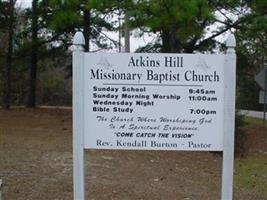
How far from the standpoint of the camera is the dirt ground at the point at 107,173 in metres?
8.48

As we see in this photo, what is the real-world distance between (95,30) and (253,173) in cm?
1419

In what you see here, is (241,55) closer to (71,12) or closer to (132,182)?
(71,12)

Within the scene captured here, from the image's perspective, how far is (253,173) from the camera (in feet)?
38.3

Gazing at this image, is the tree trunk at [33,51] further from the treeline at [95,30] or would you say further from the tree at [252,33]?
the tree at [252,33]

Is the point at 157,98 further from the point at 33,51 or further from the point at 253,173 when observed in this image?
the point at 33,51

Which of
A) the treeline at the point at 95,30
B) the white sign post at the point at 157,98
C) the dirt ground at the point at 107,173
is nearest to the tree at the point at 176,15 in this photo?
the treeline at the point at 95,30

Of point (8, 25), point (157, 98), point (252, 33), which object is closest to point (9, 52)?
point (8, 25)

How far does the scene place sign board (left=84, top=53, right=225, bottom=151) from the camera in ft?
19.4

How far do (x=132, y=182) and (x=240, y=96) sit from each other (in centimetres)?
3240

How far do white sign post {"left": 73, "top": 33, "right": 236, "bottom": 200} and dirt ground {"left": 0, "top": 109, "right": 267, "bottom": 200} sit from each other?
2.46 metres

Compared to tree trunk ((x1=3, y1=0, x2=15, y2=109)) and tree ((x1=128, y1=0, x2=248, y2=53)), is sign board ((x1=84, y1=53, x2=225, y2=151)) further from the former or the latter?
tree trunk ((x1=3, y1=0, x2=15, y2=109))

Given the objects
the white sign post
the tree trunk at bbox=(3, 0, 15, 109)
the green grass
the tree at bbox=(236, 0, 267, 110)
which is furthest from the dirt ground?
the tree trunk at bbox=(3, 0, 15, 109)

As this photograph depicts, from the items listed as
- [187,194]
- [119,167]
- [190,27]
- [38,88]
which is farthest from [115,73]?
[38,88]

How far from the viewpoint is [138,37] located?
55.7ft
